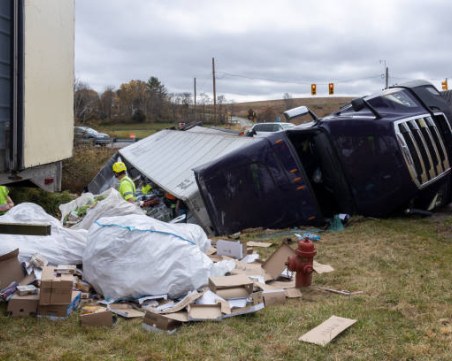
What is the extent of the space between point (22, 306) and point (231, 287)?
68.3 inches

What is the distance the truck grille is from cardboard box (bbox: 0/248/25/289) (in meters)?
5.13

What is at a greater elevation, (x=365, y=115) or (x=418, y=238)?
(x=365, y=115)

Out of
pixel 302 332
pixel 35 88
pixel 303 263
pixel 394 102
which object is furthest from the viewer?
pixel 394 102

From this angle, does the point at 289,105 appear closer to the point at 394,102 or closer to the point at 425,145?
the point at 394,102

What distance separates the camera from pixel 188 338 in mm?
3984

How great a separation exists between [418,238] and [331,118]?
2216 millimetres

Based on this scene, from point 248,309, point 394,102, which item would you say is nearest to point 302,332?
point 248,309

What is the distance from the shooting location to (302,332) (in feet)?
13.2

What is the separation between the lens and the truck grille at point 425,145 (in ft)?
24.8

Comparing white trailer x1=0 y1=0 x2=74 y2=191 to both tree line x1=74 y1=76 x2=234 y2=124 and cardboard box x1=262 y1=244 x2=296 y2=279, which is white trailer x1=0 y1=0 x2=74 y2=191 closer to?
cardboard box x1=262 y1=244 x2=296 y2=279

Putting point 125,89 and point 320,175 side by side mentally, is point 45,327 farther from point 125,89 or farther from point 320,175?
point 125,89

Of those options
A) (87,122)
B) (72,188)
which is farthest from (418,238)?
Result: (87,122)

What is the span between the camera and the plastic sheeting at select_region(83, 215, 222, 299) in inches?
189

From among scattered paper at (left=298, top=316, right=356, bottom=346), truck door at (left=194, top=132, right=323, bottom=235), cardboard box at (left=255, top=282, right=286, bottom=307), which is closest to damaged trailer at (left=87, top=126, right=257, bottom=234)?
truck door at (left=194, top=132, right=323, bottom=235)
